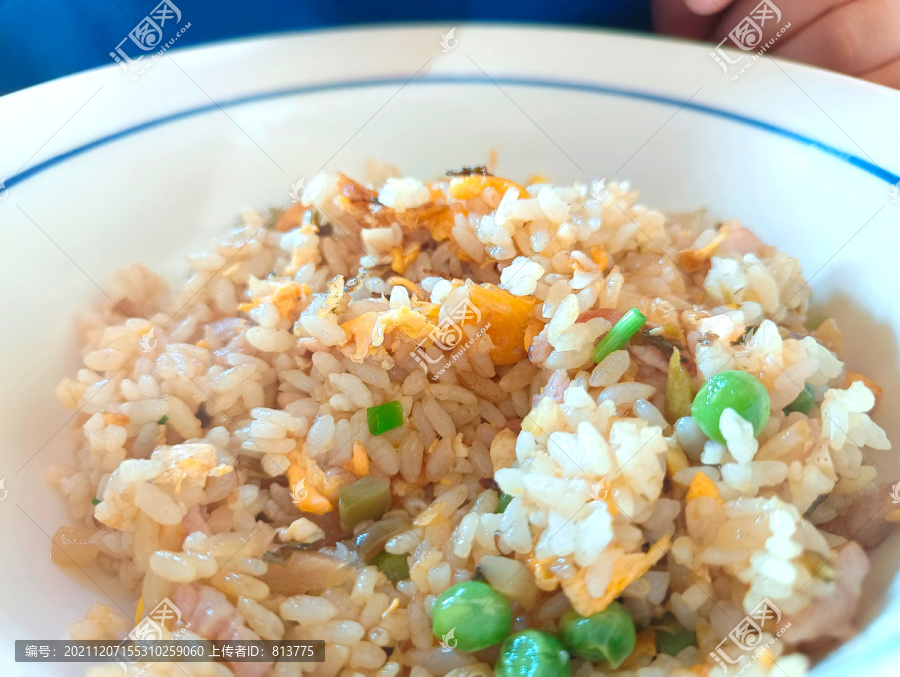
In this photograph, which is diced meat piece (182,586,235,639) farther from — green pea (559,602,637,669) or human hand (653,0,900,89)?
human hand (653,0,900,89)

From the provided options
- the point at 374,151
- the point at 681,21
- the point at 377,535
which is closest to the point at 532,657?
the point at 377,535

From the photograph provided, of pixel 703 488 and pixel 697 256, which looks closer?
pixel 703 488

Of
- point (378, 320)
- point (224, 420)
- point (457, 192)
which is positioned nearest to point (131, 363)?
point (224, 420)

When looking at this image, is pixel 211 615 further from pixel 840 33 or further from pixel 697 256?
pixel 840 33

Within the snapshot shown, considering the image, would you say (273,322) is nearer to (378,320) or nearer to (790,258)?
(378,320)

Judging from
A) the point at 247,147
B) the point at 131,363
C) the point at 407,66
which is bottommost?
the point at 131,363
